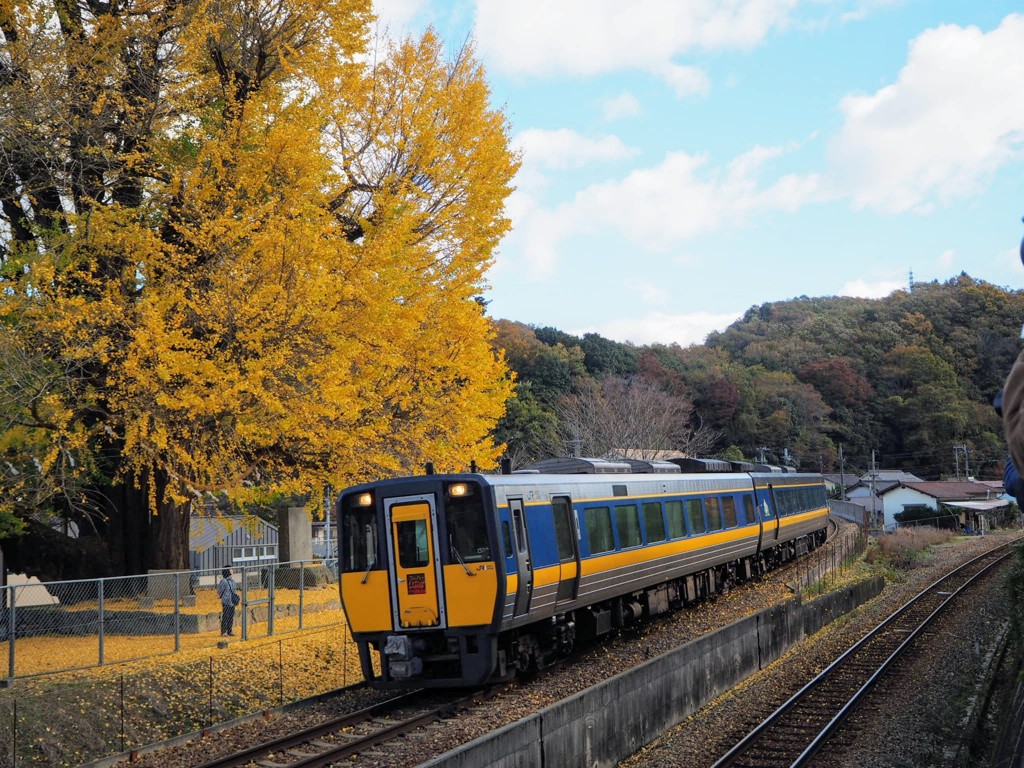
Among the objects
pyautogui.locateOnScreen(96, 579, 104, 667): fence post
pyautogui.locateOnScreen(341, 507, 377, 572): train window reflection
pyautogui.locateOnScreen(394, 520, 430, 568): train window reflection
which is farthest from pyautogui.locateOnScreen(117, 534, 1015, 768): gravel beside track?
pyautogui.locateOnScreen(96, 579, 104, 667): fence post

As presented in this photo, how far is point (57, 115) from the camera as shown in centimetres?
1305

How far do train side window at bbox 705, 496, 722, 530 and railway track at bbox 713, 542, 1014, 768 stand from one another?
345cm

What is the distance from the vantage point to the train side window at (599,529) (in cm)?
1332

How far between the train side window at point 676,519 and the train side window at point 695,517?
1.19 ft

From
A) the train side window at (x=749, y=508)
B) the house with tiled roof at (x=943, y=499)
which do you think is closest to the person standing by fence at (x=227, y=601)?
the train side window at (x=749, y=508)

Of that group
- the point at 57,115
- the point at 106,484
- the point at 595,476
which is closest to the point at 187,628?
the point at 106,484

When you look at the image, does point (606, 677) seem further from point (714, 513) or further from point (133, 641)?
point (714, 513)

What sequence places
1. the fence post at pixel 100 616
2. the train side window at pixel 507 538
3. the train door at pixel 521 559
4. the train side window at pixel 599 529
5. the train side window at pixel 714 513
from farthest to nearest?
the train side window at pixel 714 513
the train side window at pixel 599 529
the fence post at pixel 100 616
the train door at pixel 521 559
the train side window at pixel 507 538

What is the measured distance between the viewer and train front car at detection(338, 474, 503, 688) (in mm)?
11008

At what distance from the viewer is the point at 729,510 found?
2039 cm

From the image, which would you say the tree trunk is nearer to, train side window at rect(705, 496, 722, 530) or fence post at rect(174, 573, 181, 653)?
fence post at rect(174, 573, 181, 653)

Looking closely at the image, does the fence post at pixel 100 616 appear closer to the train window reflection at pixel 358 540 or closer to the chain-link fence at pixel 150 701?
the chain-link fence at pixel 150 701

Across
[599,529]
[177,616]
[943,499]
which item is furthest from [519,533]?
[943,499]

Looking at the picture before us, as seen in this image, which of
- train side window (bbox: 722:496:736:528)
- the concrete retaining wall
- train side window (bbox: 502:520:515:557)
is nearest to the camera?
the concrete retaining wall
